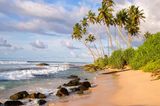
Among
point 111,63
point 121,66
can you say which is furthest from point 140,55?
point 111,63

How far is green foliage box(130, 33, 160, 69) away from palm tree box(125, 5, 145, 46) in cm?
2766

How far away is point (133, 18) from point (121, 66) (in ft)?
65.7

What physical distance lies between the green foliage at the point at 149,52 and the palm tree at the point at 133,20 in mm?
27661

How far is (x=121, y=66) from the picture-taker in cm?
6038

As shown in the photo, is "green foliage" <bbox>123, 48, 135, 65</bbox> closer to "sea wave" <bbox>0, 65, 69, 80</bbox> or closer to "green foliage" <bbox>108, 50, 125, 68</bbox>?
"green foliage" <bbox>108, 50, 125, 68</bbox>

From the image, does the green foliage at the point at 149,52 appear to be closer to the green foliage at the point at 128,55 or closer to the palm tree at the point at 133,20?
the green foliage at the point at 128,55

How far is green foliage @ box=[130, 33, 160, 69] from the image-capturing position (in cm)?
4366

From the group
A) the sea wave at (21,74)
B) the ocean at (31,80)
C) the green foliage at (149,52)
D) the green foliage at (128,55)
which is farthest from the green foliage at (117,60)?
the sea wave at (21,74)

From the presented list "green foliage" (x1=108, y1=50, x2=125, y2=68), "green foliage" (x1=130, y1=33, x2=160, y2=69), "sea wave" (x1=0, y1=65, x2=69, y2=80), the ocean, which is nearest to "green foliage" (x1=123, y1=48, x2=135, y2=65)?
"green foliage" (x1=108, y1=50, x2=125, y2=68)

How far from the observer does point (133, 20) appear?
76.1m

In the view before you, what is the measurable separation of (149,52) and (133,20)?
32091 mm

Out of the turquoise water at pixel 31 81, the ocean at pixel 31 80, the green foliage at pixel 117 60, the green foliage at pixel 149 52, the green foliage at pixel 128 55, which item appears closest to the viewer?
the ocean at pixel 31 80

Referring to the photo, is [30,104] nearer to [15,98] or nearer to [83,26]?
[15,98]

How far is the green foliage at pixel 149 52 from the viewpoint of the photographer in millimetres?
43656
